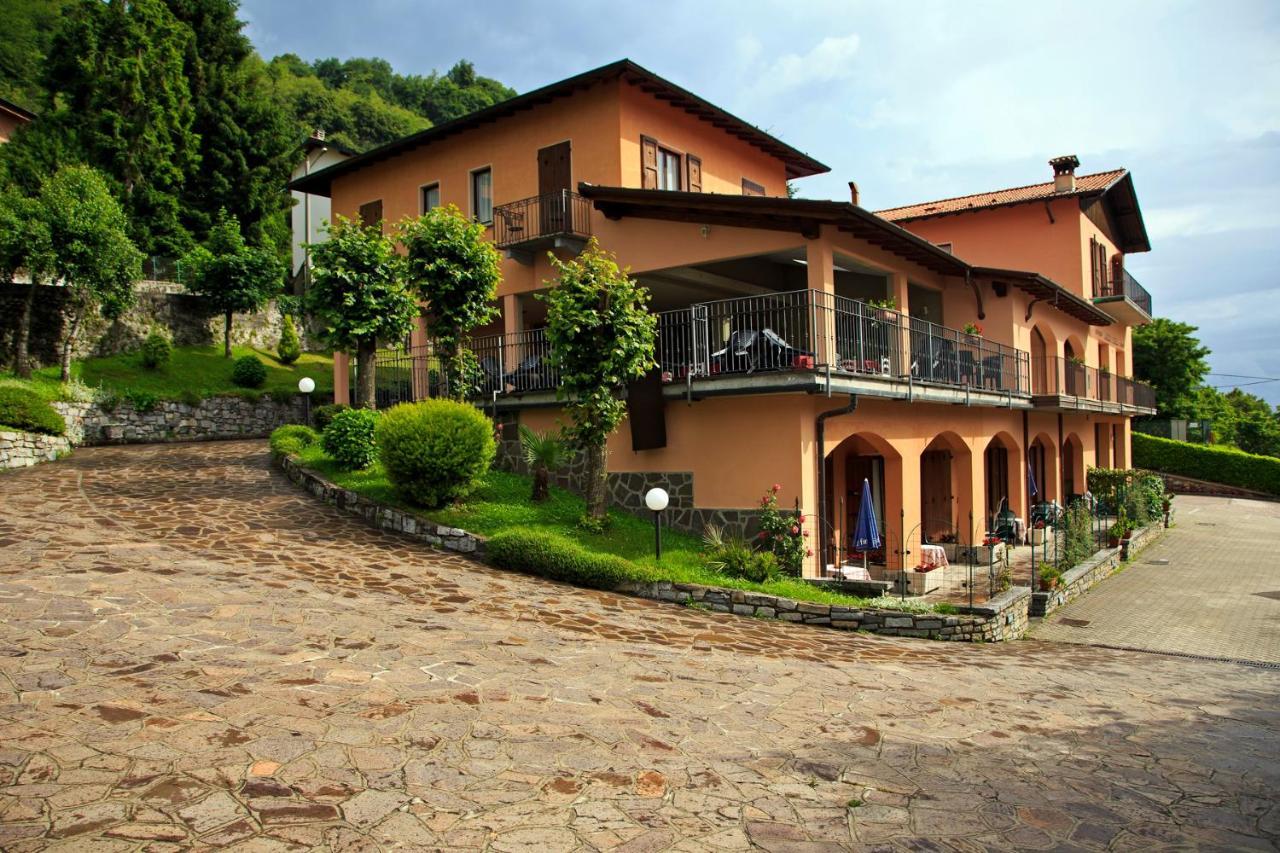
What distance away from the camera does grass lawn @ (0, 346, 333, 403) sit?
22844 mm

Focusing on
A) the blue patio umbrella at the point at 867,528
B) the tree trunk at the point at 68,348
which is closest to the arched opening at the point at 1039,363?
the blue patio umbrella at the point at 867,528

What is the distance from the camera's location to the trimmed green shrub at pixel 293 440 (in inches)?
730

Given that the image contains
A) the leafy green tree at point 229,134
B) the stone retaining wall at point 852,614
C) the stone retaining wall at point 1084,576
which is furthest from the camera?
the leafy green tree at point 229,134

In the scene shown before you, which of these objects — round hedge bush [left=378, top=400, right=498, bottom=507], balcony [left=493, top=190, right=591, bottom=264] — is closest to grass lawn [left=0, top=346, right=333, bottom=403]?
balcony [left=493, top=190, right=591, bottom=264]

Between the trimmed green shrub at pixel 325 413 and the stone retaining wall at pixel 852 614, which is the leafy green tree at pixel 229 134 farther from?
the stone retaining wall at pixel 852 614

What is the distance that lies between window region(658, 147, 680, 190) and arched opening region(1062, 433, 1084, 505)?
1641 centimetres

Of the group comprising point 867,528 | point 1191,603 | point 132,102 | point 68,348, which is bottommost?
point 1191,603

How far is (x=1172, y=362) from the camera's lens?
131ft

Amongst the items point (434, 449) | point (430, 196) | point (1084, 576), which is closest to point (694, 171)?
point (430, 196)

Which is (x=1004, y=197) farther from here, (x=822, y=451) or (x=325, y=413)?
(x=325, y=413)

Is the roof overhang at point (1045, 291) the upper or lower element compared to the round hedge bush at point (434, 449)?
upper

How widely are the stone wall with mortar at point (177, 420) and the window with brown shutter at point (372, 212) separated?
23.7 feet

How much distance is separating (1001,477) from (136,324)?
2798cm

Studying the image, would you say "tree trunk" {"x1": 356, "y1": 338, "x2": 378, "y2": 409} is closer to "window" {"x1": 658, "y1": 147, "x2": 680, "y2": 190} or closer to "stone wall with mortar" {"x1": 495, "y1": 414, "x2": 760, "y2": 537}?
"stone wall with mortar" {"x1": 495, "y1": 414, "x2": 760, "y2": 537}
